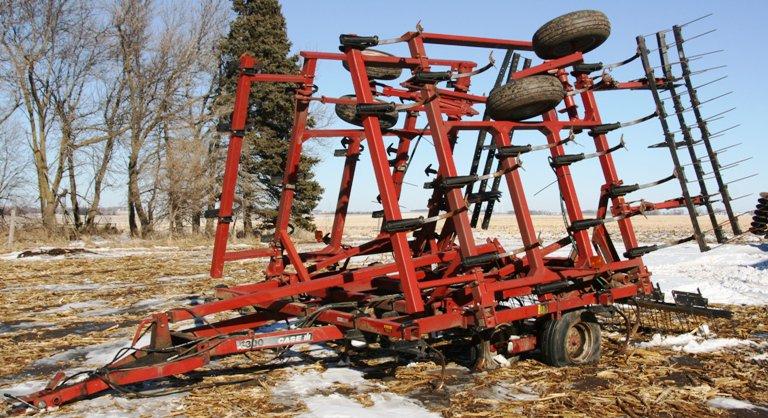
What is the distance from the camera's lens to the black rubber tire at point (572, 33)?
23.6 ft

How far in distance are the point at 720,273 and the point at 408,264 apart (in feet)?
30.8

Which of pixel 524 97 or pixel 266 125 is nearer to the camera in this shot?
pixel 524 97

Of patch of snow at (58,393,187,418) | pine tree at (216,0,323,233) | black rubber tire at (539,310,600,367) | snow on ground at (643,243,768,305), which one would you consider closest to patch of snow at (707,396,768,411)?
black rubber tire at (539,310,600,367)

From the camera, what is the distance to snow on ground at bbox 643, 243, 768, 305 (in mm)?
10500

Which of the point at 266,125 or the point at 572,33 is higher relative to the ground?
the point at 266,125

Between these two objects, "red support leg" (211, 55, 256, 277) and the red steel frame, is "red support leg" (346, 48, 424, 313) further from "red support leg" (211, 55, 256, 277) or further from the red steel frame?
"red support leg" (211, 55, 256, 277)

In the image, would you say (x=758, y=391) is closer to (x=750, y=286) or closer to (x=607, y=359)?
(x=607, y=359)

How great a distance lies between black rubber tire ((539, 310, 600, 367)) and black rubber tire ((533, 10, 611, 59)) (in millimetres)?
2935

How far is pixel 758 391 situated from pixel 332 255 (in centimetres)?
500

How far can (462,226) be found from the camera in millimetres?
5988

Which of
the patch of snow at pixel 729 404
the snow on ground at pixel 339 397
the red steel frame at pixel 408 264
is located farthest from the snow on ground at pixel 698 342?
the snow on ground at pixel 339 397

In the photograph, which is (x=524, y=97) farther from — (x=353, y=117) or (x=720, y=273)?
(x=720, y=273)

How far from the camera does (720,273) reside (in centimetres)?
1277

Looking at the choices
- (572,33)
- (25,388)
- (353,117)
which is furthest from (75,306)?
(572,33)
